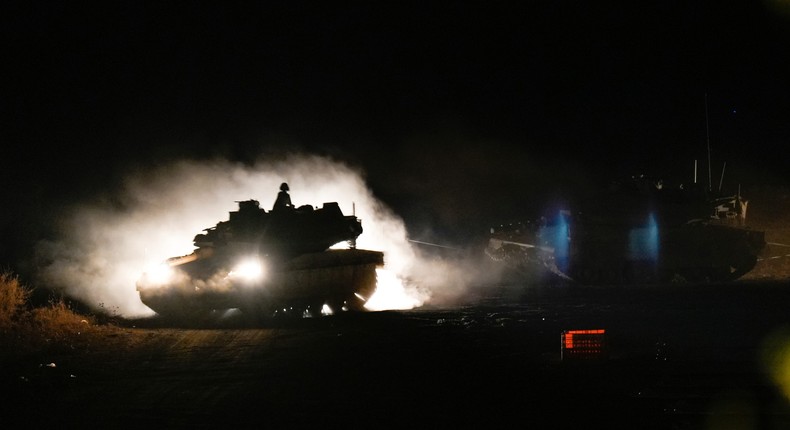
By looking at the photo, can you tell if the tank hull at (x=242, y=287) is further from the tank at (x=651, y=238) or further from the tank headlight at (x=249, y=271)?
the tank at (x=651, y=238)

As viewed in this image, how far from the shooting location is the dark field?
6.54 metres

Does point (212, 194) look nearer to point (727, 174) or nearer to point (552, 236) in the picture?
point (552, 236)

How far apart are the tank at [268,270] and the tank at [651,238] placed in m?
7.92

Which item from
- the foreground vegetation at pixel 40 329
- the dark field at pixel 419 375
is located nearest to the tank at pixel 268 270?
the dark field at pixel 419 375

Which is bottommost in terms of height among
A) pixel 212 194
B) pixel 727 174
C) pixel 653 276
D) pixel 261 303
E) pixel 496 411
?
pixel 496 411

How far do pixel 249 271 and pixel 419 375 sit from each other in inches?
244

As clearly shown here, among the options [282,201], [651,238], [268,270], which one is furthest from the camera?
[651,238]

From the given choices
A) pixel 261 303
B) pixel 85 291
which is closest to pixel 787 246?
pixel 261 303

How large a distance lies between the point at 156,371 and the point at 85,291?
9343mm

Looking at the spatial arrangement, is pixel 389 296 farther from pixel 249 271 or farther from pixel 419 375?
pixel 419 375

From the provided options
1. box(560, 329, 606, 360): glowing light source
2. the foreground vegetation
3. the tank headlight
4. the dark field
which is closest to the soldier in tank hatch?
the tank headlight

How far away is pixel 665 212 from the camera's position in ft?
73.3

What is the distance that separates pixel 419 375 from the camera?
8312mm

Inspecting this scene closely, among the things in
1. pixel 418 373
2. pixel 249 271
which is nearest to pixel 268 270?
pixel 249 271
